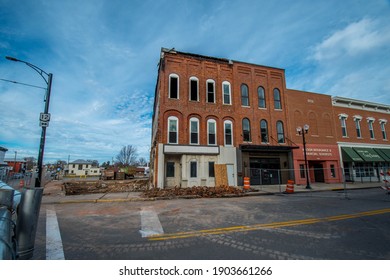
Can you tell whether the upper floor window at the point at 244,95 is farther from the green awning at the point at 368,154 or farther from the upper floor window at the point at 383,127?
the upper floor window at the point at 383,127

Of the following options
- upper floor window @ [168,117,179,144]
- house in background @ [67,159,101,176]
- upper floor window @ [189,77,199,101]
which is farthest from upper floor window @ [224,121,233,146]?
house in background @ [67,159,101,176]

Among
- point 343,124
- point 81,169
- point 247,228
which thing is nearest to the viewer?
point 247,228

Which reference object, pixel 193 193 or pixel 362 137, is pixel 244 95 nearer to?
pixel 193 193

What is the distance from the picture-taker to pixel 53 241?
445 cm

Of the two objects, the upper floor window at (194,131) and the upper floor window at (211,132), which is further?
the upper floor window at (211,132)

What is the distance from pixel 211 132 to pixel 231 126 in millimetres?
2376

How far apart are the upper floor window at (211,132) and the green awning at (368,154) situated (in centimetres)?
1919

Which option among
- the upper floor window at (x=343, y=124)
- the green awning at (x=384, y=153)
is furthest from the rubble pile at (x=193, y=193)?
the green awning at (x=384, y=153)

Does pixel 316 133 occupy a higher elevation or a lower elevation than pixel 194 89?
lower

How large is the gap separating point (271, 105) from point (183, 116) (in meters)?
10.4

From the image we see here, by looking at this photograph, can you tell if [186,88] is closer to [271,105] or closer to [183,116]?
[183,116]

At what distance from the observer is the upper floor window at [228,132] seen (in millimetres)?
18202

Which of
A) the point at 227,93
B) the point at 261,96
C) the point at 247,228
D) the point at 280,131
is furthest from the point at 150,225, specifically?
the point at 261,96
